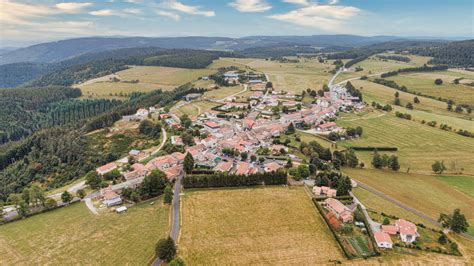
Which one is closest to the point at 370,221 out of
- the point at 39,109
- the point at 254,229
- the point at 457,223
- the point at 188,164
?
the point at 457,223

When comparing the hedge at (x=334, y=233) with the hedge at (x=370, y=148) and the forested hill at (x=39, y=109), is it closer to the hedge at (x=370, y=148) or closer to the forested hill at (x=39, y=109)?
the hedge at (x=370, y=148)

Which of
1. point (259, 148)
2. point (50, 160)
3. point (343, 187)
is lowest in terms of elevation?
point (50, 160)

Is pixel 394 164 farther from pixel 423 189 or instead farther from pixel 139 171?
pixel 139 171

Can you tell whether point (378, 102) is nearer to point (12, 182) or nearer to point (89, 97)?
point (12, 182)

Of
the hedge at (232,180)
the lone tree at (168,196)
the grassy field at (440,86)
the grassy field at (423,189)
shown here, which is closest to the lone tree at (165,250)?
the lone tree at (168,196)

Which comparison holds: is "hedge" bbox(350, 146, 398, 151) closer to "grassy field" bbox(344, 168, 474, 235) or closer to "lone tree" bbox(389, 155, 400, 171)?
"lone tree" bbox(389, 155, 400, 171)

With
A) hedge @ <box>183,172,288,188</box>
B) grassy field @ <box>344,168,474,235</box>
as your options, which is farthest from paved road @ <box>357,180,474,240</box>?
hedge @ <box>183,172,288,188</box>

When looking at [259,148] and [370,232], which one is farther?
[259,148]
